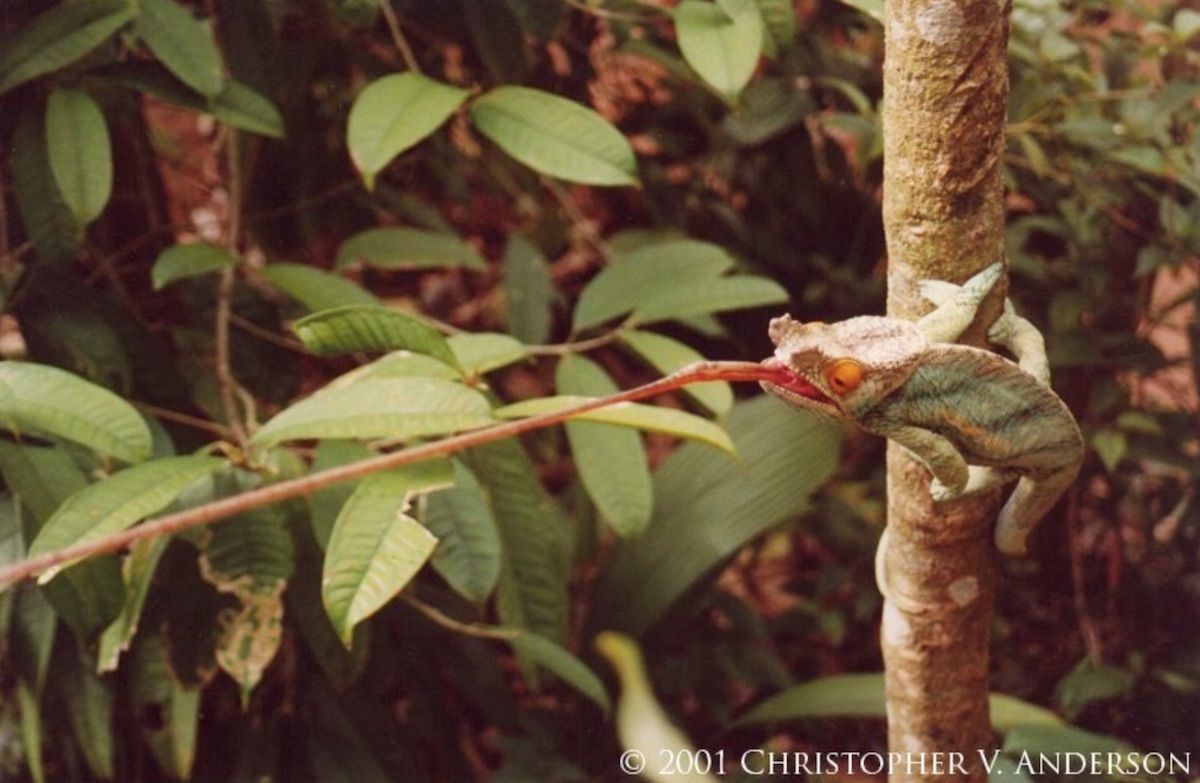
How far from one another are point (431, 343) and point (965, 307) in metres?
0.34

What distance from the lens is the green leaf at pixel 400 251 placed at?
3.87 feet

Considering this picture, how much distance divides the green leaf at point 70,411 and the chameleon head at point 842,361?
453 mm

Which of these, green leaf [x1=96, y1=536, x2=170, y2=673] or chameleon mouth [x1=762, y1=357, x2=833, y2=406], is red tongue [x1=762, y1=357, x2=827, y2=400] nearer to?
chameleon mouth [x1=762, y1=357, x2=833, y2=406]

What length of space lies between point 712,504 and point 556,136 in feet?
1.62

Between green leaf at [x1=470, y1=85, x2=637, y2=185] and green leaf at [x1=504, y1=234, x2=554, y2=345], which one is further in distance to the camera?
green leaf at [x1=504, y1=234, x2=554, y2=345]

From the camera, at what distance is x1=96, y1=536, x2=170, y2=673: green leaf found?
85 centimetres

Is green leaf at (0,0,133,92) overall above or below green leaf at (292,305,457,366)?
above

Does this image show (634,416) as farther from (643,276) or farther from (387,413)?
(643,276)

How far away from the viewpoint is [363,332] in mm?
748

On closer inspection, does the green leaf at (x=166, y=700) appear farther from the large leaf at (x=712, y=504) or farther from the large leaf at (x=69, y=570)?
the large leaf at (x=712, y=504)

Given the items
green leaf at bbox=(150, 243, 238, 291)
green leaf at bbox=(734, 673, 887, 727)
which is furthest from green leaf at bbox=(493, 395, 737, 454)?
green leaf at bbox=(734, 673, 887, 727)

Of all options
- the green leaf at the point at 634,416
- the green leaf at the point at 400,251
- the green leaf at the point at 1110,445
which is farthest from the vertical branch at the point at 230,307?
the green leaf at the point at 1110,445

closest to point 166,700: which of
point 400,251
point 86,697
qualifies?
point 86,697

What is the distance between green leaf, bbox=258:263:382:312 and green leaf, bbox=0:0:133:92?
0.78 feet
